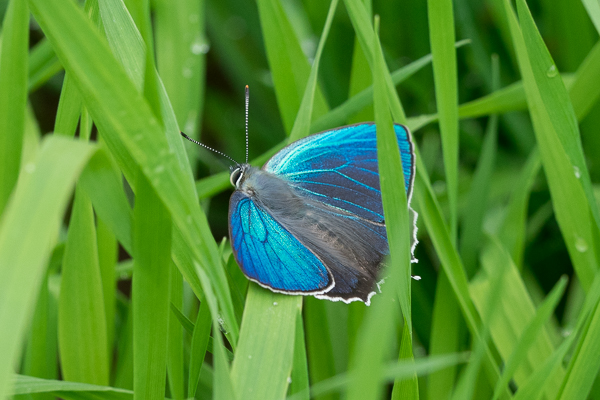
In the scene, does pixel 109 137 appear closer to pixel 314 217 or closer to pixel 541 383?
pixel 314 217

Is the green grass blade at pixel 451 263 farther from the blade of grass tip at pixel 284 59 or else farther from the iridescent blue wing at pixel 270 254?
the blade of grass tip at pixel 284 59

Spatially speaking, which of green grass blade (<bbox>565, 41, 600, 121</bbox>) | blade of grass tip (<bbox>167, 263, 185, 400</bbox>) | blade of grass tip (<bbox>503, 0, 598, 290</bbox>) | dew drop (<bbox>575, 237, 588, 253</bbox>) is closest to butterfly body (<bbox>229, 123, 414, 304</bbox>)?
blade of grass tip (<bbox>167, 263, 185, 400</bbox>)

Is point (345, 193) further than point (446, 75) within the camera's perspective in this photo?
Yes

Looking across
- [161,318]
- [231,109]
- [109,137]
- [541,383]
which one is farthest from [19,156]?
[231,109]

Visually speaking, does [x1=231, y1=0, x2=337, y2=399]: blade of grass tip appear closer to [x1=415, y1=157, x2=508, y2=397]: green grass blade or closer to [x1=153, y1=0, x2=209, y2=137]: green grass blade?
[x1=415, y1=157, x2=508, y2=397]: green grass blade

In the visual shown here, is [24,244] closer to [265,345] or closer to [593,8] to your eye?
[265,345]

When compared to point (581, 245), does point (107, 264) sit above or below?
above

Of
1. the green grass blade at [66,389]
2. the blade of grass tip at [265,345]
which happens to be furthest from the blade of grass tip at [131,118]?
the green grass blade at [66,389]

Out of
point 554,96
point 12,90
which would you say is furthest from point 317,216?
point 12,90
